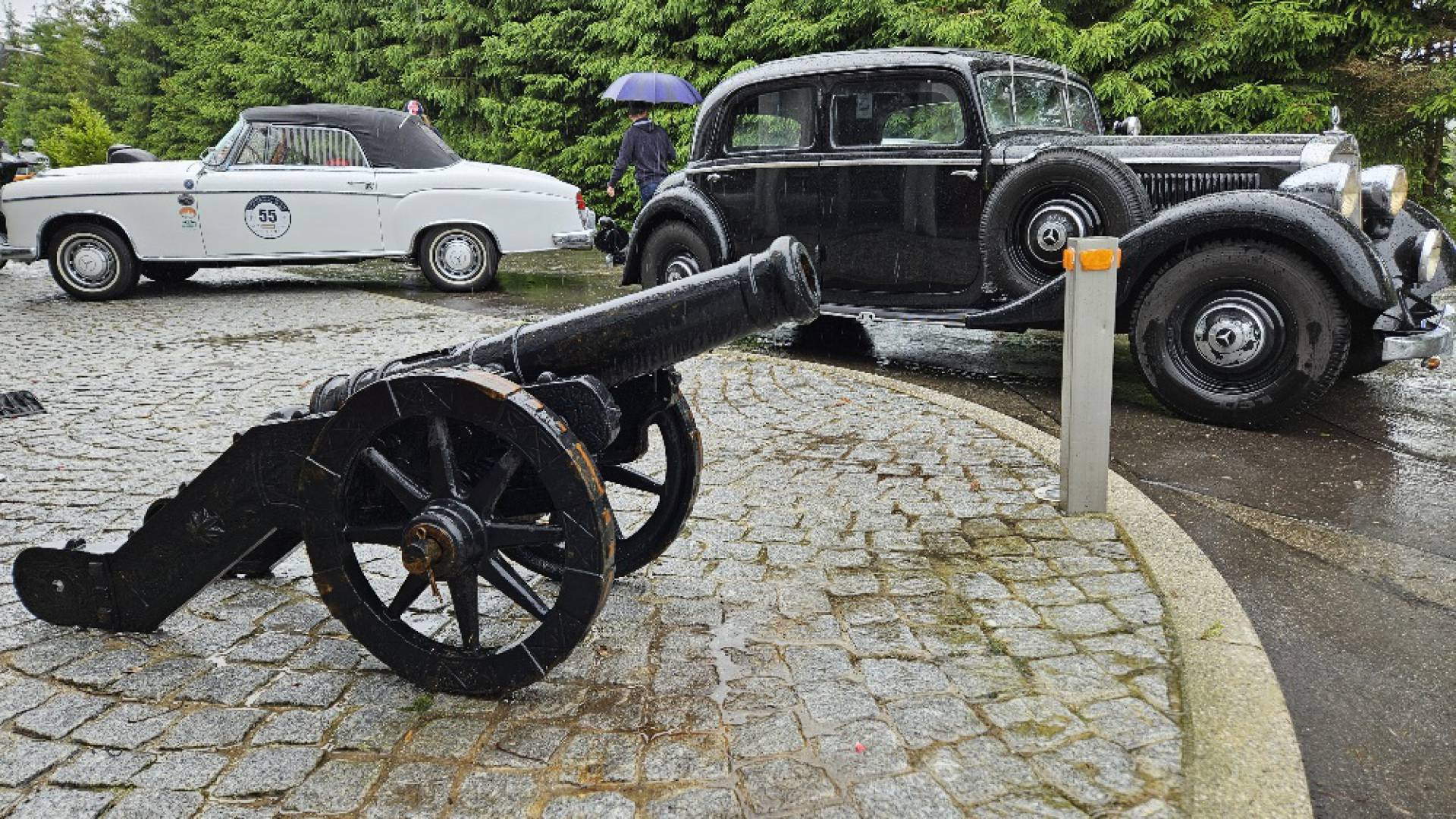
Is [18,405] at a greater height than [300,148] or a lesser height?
lesser

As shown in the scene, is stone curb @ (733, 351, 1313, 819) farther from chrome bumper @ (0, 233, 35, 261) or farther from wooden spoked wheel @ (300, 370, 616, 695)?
chrome bumper @ (0, 233, 35, 261)

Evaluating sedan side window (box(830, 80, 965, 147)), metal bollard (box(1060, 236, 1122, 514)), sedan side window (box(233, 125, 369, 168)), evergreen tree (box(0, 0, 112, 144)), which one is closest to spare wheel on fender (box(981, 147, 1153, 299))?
sedan side window (box(830, 80, 965, 147))

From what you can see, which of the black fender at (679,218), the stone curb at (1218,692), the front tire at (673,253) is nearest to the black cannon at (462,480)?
the stone curb at (1218,692)

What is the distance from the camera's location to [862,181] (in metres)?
7.09

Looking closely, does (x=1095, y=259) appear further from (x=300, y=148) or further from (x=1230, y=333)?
(x=300, y=148)

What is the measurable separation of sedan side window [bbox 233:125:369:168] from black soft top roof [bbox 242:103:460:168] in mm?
68

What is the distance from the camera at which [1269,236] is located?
5.30 metres

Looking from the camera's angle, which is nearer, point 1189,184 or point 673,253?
point 1189,184

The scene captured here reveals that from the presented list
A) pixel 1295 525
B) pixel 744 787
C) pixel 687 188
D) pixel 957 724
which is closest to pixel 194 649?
pixel 744 787

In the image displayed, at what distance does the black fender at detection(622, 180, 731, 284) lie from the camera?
7.93m

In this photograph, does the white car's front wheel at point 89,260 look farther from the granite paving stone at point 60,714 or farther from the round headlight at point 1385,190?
the round headlight at point 1385,190

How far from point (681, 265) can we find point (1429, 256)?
16.3 feet

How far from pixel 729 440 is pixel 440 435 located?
9.00 feet

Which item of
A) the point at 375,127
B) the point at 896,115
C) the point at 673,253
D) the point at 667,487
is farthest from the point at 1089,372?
the point at 375,127
